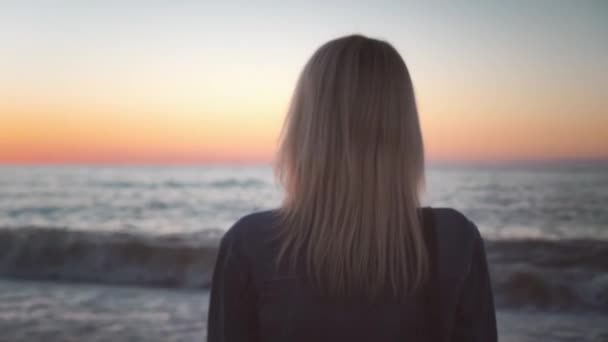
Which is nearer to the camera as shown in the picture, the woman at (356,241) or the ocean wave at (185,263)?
the woman at (356,241)

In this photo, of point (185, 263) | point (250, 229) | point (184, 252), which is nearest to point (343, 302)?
point (250, 229)

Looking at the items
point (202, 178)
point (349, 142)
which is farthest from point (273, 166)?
point (202, 178)

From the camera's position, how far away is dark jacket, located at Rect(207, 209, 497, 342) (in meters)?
1.12

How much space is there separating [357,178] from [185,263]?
1024 centimetres

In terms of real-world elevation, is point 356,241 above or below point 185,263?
above

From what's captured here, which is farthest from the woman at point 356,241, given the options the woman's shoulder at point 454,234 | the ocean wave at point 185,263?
the ocean wave at point 185,263

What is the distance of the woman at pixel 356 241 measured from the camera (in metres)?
1.12

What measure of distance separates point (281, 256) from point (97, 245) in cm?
1179

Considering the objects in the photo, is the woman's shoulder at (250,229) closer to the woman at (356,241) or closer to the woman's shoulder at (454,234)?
the woman at (356,241)

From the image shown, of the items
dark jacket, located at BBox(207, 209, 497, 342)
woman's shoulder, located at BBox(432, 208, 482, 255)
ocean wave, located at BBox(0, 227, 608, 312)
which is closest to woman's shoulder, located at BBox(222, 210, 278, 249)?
dark jacket, located at BBox(207, 209, 497, 342)

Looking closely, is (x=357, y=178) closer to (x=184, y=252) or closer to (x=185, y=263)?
(x=185, y=263)

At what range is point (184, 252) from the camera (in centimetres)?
1157

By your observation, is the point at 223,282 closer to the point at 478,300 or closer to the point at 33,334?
the point at 478,300

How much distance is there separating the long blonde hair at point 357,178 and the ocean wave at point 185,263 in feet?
25.1
